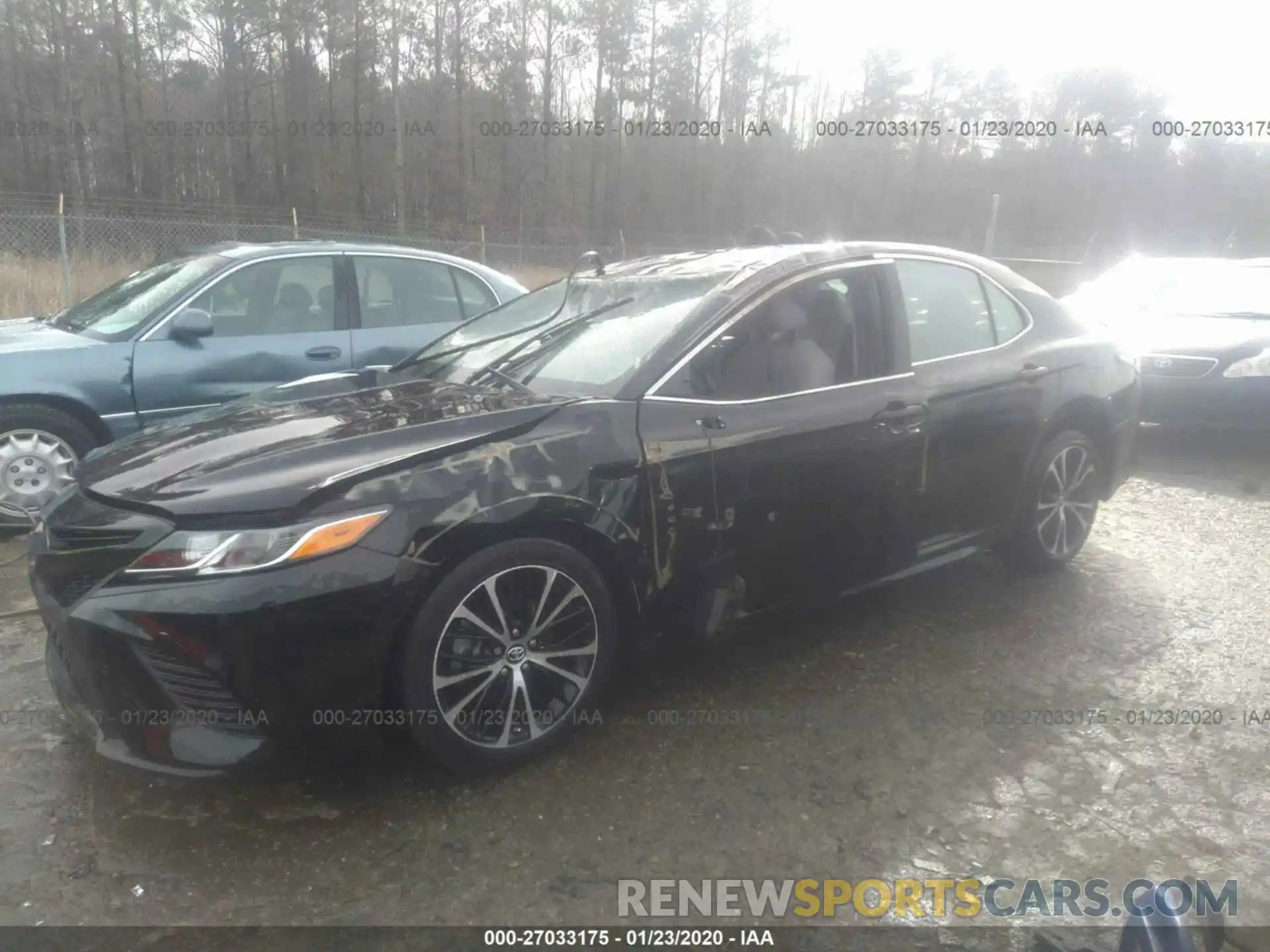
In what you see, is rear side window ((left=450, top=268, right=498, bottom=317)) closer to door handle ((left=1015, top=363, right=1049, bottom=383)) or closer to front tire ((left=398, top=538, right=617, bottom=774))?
door handle ((left=1015, top=363, right=1049, bottom=383))

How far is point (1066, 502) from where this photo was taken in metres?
4.42

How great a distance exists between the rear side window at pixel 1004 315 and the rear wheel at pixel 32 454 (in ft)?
15.3

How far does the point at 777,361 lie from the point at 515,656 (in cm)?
142

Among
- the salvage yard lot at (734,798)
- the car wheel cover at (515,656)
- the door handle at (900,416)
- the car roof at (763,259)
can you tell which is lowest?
the salvage yard lot at (734,798)

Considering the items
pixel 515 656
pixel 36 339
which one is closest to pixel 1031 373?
pixel 515 656

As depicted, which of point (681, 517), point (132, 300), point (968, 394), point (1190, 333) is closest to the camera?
point (681, 517)

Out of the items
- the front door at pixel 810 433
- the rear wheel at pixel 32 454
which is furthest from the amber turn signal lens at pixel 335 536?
the rear wheel at pixel 32 454

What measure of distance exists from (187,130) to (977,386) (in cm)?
3277

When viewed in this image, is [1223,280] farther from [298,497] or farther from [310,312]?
[298,497]

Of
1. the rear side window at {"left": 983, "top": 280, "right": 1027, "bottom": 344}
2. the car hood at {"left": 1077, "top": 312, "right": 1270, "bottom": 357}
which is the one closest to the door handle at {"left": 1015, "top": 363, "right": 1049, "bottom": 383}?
the rear side window at {"left": 983, "top": 280, "right": 1027, "bottom": 344}

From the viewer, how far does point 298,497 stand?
2469 millimetres

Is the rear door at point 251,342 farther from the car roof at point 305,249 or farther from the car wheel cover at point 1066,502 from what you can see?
the car wheel cover at point 1066,502

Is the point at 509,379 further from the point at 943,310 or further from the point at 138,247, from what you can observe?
the point at 138,247

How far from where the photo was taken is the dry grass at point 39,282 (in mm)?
11742
